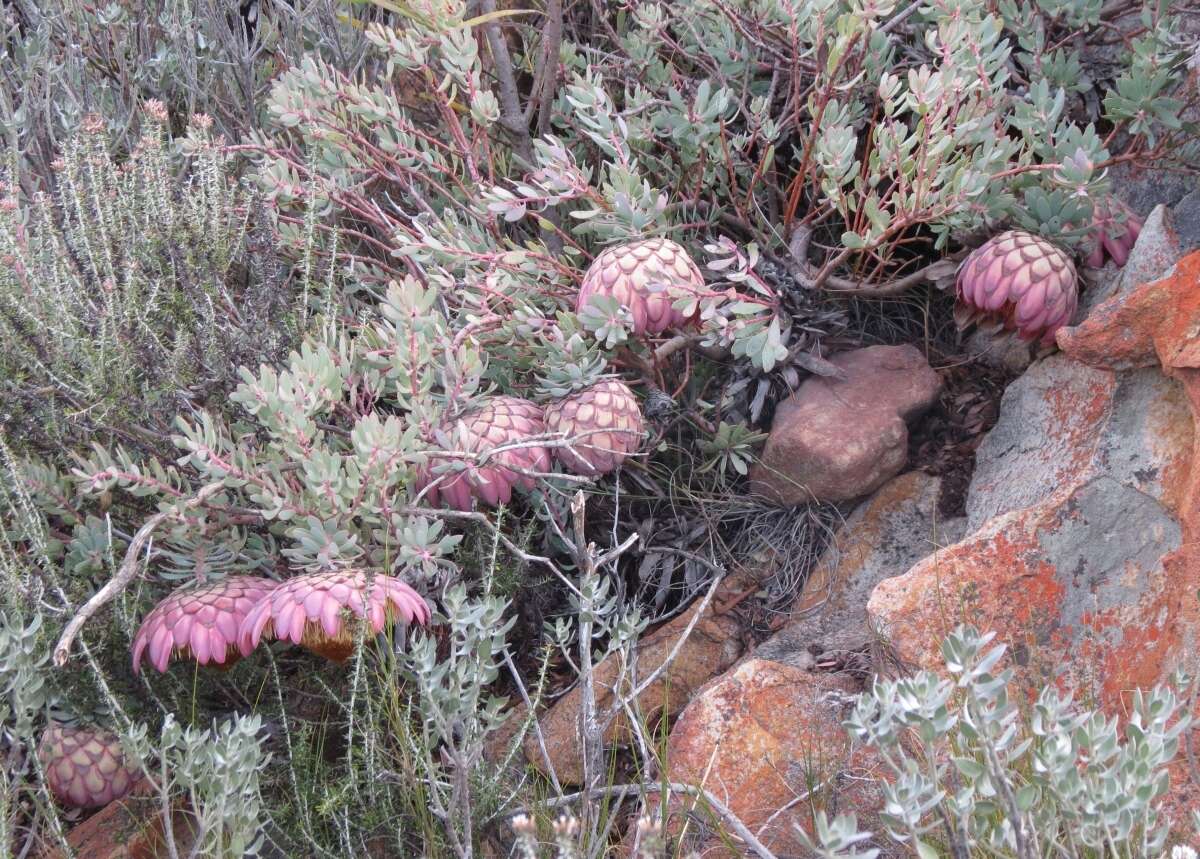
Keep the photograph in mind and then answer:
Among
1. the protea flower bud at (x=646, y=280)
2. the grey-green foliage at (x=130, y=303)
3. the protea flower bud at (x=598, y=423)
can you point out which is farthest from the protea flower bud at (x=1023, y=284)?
the grey-green foliage at (x=130, y=303)

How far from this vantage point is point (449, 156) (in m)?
3.26

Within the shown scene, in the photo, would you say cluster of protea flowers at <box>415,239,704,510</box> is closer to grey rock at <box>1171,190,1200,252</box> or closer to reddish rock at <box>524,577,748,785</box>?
reddish rock at <box>524,577,748,785</box>

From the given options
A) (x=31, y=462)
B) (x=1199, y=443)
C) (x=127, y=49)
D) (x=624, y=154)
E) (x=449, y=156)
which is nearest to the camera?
(x=1199, y=443)

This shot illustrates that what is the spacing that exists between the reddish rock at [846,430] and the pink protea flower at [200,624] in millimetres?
1095

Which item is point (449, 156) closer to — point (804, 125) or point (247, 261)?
point (247, 261)

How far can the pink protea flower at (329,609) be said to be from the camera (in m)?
1.89

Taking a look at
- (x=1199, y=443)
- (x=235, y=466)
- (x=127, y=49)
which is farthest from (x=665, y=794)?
(x=127, y=49)

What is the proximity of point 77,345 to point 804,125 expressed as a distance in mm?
1854

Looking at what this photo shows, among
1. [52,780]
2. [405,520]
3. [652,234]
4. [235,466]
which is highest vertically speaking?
[652,234]

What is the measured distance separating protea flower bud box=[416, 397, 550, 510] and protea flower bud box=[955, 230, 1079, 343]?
0.94 meters

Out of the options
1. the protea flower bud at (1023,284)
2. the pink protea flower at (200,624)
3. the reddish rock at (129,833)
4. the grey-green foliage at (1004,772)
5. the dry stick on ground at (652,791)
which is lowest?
the reddish rock at (129,833)

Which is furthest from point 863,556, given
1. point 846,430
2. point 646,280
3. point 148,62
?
point 148,62

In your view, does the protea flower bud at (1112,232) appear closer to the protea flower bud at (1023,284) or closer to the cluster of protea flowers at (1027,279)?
the cluster of protea flowers at (1027,279)

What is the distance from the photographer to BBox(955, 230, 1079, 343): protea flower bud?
2.35 meters
